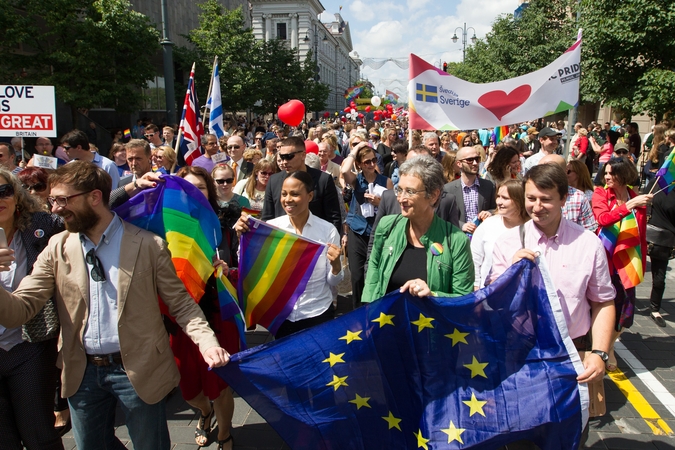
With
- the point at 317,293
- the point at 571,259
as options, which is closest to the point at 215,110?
the point at 317,293

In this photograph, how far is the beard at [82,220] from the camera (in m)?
2.65

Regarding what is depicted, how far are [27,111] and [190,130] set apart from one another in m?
1.95

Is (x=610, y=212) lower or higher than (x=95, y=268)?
higher

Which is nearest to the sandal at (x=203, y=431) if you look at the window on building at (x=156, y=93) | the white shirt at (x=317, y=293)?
the white shirt at (x=317, y=293)

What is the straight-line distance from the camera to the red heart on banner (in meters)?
7.00

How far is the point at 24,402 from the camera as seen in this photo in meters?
2.94

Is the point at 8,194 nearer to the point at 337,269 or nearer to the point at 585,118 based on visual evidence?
the point at 337,269

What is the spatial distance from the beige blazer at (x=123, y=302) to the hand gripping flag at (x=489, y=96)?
4830 millimetres

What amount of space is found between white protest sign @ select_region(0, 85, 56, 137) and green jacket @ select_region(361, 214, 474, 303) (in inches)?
189

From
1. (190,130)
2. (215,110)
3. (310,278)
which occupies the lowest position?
(310,278)

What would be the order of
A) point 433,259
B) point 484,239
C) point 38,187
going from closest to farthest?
1. point 433,259
2. point 484,239
3. point 38,187

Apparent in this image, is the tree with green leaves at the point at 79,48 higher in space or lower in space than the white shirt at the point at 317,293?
higher

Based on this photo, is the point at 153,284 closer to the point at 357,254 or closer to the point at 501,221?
the point at 501,221

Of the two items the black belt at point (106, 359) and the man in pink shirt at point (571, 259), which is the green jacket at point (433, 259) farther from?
the black belt at point (106, 359)
